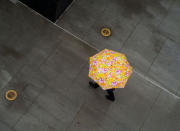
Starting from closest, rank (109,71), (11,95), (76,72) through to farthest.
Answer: (109,71) < (11,95) < (76,72)

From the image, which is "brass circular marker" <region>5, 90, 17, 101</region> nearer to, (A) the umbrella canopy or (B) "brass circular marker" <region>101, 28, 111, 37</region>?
(A) the umbrella canopy

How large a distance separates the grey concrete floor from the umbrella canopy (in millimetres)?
1710

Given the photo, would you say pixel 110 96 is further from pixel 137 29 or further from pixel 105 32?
pixel 137 29

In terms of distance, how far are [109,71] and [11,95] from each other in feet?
11.9

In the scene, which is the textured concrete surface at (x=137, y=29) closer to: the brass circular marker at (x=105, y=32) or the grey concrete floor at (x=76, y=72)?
the grey concrete floor at (x=76, y=72)

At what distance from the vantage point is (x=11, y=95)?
7363 mm

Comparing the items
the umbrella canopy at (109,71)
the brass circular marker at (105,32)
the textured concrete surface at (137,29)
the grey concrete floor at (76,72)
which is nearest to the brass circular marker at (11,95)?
the grey concrete floor at (76,72)

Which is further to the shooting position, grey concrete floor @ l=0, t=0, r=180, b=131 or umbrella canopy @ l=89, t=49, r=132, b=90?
grey concrete floor @ l=0, t=0, r=180, b=131

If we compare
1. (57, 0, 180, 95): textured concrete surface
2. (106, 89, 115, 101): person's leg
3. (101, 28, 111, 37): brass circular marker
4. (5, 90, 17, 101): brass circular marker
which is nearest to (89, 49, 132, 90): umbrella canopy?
(106, 89, 115, 101): person's leg

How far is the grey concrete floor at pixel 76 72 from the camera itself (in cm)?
736

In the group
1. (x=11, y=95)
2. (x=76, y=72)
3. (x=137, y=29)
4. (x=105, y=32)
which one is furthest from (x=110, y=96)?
(x=11, y=95)

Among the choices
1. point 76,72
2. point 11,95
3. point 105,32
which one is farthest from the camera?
point 105,32

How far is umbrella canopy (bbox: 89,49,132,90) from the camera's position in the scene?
20.2 feet

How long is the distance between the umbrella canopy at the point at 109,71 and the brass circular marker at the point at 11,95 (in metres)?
2.99
